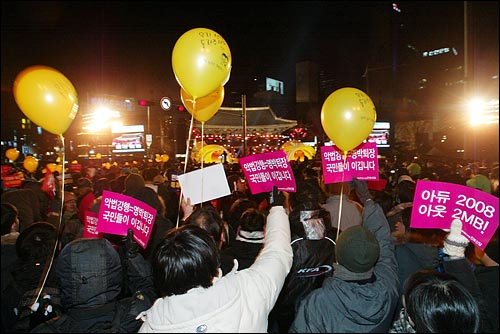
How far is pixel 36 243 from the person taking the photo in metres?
2.91

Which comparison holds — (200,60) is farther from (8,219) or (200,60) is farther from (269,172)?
(8,219)

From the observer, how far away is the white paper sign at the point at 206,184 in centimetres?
395

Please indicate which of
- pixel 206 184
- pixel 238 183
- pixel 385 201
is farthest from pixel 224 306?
pixel 238 183

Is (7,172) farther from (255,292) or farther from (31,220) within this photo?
(255,292)

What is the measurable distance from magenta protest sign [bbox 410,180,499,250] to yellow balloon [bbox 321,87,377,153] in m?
1.17

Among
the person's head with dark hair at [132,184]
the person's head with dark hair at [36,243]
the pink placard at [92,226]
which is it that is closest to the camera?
the person's head with dark hair at [36,243]

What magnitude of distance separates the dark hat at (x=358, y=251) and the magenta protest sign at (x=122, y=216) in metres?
1.66

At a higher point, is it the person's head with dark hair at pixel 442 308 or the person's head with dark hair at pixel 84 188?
the person's head with dark hair at pixel 84 188

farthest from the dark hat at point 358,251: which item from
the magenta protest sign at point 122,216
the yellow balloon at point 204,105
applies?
the yellow balloon at point 204,105

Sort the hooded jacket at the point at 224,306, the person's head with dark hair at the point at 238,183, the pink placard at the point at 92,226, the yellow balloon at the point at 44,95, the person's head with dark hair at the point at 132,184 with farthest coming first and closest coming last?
the person's head with dark hair at the point at 238,183 < the person's head with dark hair at the point at 132,184 < the pink placard at the point at 92,226 < the yellow balloon at the point at 44,95 < the hooded jacket at the point at 224,306

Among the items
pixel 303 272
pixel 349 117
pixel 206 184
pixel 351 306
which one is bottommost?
pixel 303 272

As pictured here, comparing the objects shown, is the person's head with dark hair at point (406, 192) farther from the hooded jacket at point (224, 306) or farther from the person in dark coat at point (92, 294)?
the person in dark coat at point (92, 294)

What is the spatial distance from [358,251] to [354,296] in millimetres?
267

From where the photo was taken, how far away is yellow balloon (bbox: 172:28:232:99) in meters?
3.56
